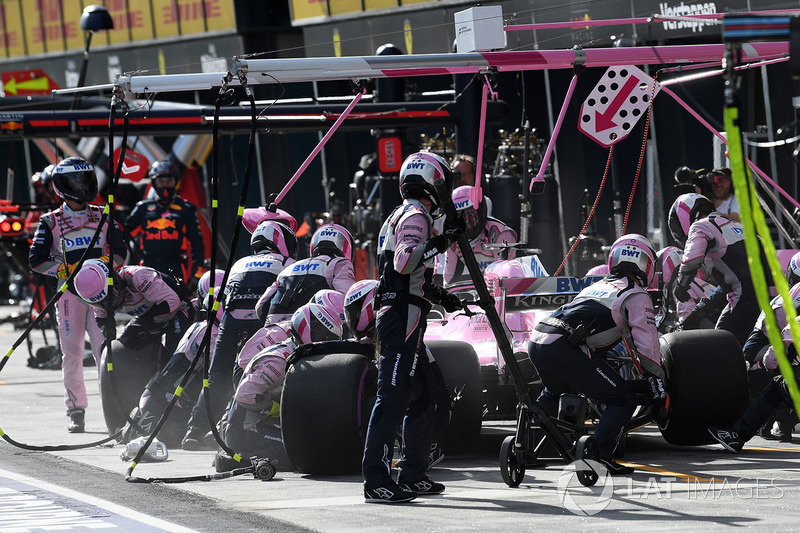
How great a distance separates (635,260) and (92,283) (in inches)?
169

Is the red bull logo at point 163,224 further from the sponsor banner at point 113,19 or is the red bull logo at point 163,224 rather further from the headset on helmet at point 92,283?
the sponsor banner at point 113,19

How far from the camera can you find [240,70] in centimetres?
921

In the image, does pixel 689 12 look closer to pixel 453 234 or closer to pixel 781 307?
pixel 781 307

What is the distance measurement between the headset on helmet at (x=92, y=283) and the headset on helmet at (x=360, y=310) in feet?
9.05

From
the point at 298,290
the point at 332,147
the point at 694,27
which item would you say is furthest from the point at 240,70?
the point at 332,147

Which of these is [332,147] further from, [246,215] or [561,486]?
[561,486]

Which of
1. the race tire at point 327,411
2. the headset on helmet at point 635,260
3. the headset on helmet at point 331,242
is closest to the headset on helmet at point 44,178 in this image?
the headset on helmet at point 331,242

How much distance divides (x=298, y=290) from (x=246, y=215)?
7.19ft

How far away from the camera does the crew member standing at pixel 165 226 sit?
1480 cm

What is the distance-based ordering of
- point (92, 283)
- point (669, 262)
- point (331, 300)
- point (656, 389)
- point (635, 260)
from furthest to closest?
point (669, 262), point (92, 283), point (331, 300), point (656, 389), point (635, 260)

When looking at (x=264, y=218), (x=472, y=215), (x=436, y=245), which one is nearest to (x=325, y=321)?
(x=436, y=245)

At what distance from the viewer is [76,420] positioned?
11688mm

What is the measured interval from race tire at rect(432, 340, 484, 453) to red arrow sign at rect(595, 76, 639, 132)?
3.25 metres

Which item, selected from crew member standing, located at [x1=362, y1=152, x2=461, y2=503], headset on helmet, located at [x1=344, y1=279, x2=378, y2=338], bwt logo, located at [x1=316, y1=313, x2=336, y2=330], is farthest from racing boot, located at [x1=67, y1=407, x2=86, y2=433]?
crew member standing, located at [x1=362, y1=152, x2=461, y2=503]
